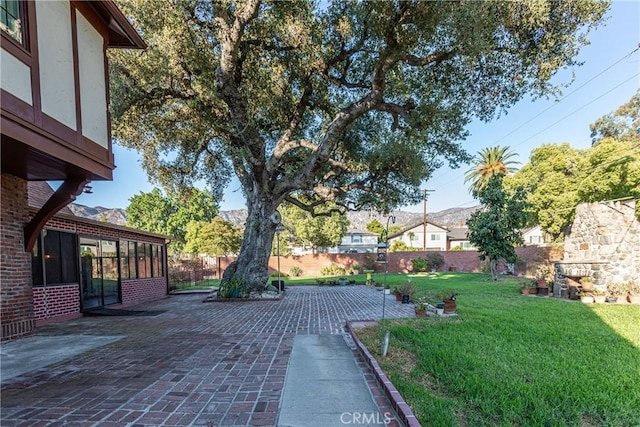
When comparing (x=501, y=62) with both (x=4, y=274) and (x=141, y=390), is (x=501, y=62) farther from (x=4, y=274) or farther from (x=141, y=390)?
(x=4, y=274)

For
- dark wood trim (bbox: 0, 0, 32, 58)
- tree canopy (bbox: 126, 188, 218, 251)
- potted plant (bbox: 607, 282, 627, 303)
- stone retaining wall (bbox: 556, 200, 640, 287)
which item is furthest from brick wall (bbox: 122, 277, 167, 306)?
tree canopy (bbox: 126, 188, 218, 251)

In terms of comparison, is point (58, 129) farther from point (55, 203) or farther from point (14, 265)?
point (14, 265)

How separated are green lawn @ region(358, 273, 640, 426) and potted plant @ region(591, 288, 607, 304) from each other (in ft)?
8.13

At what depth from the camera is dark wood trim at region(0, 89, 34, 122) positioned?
11.6 feet

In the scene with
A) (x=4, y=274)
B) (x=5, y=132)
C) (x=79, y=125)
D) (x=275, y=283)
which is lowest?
(x=275, y=283)

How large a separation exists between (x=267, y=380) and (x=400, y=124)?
29.2 ft

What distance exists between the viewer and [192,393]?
10.6ft

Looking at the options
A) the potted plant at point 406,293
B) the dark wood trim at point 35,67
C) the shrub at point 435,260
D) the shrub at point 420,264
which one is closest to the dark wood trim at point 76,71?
the dark wood trim at point 35,67

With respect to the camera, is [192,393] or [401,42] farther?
[401,42]

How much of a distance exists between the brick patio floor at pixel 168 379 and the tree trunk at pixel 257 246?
13.3 feet

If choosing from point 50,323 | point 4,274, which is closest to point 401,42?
point 4,274

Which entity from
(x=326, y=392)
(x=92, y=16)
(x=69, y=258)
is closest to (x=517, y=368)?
(x=326, y=392)

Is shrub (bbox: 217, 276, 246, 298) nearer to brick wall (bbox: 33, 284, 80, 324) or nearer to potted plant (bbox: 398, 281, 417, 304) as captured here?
brick wall (bbox: 33, 284, 80, 324)

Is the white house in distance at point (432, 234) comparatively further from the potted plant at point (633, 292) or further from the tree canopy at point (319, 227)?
the potted plant at point (633, 292)
